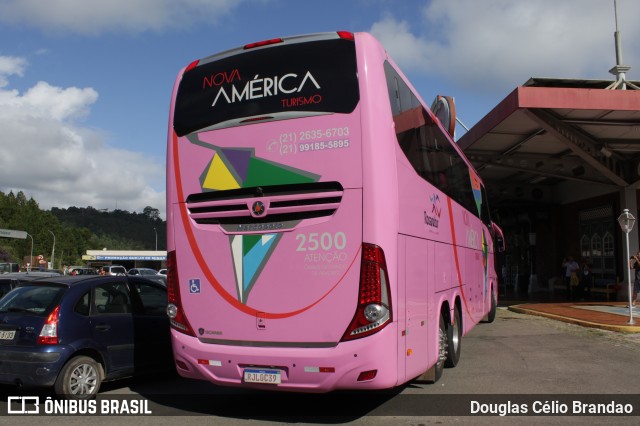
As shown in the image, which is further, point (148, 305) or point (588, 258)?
point (588, 258)

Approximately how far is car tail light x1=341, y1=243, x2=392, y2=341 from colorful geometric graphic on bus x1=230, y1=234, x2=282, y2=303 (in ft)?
3.27

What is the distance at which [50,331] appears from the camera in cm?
651

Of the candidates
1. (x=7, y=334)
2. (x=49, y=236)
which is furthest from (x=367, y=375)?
(x=49, y=236)

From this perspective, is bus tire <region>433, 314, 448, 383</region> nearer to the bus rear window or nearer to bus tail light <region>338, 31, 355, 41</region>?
the bus rear window

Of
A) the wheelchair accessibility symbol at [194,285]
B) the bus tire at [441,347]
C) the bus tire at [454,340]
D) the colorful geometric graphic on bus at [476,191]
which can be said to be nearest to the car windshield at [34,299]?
the wheelchair accessibility symbol at [194,285]

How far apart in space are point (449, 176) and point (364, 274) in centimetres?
381

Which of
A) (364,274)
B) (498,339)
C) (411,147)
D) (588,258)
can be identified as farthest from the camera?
(588,258)

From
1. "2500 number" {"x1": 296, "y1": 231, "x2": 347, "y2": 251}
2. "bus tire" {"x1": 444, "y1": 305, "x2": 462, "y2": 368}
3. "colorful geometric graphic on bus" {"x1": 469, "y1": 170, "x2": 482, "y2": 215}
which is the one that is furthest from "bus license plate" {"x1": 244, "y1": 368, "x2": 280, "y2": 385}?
"colorful geometric graphic on bus" {"x1": 469, "y1": 170, "x2": 482, "y2": 215}

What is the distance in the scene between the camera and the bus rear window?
18.6 ft

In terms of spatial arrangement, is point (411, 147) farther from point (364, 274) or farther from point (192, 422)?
point (192, 422)

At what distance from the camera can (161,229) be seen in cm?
17412

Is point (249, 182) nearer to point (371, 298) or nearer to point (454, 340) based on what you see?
point (371, 298)

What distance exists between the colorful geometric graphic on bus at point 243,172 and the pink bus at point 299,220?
1 cm

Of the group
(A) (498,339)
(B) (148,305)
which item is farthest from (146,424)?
(A) (498,339)
